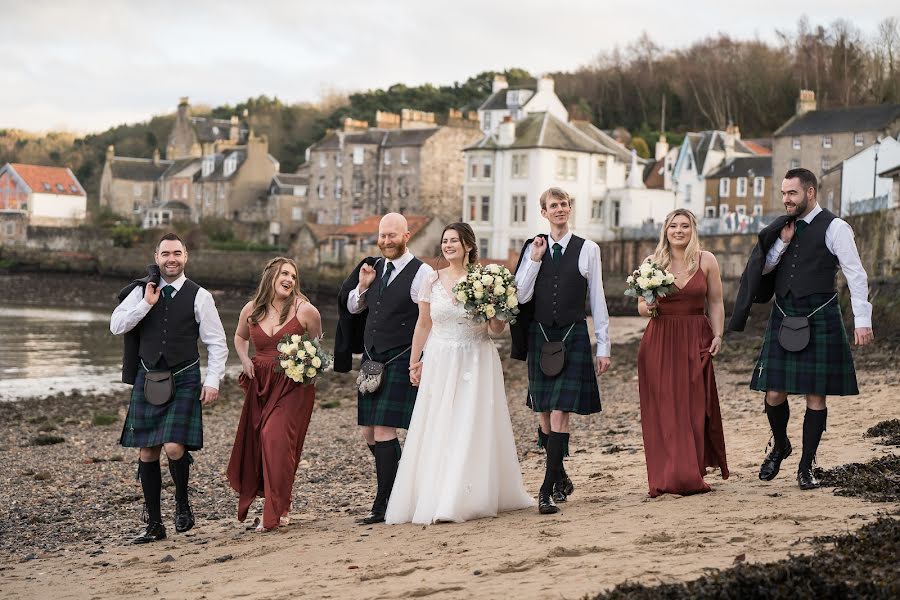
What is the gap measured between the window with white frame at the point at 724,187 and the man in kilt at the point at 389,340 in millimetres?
61138

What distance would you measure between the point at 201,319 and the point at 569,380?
8.87 ft

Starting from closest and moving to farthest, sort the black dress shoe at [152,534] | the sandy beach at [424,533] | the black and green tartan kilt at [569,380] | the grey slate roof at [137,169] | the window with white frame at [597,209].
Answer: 1. the sandy beach at [424,533]
2. the black and green tartan kilt at [569,380]
3. the black dress shoe at [152,534]
4. the window with white frame at [597,209]
5. the grey slate roof at [137,169]

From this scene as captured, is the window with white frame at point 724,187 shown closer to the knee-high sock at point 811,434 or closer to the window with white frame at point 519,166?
the window with white frame at point 519,166

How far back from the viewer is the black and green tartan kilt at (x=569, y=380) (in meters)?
7.93

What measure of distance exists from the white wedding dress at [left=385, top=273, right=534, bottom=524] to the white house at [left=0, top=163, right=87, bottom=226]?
3614 inches

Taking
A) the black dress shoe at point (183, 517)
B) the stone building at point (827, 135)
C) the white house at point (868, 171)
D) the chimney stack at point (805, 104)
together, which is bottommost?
the black dress shoe at point (183, 517)

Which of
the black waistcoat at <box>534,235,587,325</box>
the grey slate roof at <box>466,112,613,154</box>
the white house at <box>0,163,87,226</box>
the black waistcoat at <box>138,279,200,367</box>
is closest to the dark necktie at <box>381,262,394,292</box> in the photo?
the black waistcoat at <box>534,235,587,325</box>

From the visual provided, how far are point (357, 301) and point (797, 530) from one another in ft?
12.2

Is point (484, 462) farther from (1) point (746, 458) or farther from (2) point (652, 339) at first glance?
(1) point (746, 458)

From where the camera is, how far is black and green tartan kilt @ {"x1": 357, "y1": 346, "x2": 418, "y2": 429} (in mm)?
8305

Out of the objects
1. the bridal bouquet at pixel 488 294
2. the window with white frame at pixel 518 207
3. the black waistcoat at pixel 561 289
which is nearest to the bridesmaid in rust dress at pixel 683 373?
the black waistcoat at pixel 561 289

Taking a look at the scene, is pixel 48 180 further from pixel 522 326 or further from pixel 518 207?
pixel 522 326

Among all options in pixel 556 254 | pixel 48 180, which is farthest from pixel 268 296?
pixel 48 180

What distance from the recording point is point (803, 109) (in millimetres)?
66000
